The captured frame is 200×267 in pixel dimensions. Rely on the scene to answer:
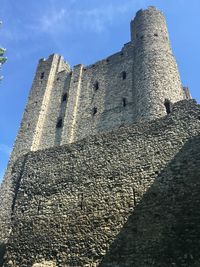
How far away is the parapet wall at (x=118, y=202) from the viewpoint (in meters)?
8.70

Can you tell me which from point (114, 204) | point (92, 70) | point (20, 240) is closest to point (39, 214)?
point (20, 240)

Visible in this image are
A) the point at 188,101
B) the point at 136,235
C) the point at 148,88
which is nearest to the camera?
the point at 136,235

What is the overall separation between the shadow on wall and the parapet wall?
0.08ft

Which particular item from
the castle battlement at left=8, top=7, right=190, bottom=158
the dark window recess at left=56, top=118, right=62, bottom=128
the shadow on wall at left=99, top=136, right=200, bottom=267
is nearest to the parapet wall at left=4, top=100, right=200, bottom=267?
the shadow on wall at left=99, top=136, right=200, bottom=267

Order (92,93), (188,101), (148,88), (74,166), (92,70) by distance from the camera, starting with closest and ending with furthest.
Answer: (188,101)
(74,166)
(148,88)
(92,93)
(92,70)

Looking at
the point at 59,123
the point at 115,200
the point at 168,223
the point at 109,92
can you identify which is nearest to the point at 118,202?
the point at 115,200

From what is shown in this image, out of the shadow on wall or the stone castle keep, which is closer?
the shadow on wall

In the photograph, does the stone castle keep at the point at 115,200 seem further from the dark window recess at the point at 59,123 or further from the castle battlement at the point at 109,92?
the dark window recess at the point at 59,123

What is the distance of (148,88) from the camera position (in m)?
21.6

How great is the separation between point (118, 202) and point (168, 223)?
1750 mm

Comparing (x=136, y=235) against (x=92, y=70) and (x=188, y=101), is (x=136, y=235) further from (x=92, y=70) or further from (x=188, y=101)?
(x=92, y=70)

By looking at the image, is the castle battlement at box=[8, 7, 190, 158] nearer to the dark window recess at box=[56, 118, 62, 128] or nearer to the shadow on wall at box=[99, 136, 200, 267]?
the dark window recess at box=[56, 118, 62, 128]

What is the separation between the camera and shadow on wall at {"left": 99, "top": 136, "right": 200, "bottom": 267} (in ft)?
27.1

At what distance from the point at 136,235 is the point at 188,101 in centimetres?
475
